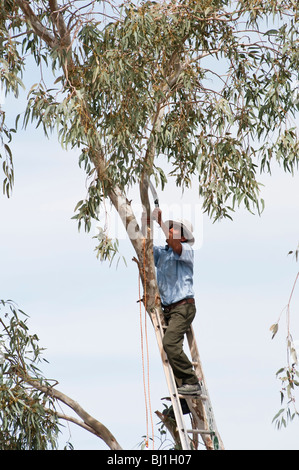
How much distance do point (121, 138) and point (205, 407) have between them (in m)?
2.43

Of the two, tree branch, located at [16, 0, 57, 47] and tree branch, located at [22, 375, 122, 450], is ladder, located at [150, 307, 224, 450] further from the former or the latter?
tree branch, located at [16, 0, 57, 47]

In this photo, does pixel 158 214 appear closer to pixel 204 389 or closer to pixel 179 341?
pixel 179 341

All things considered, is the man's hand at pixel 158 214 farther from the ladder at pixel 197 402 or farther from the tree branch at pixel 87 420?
the tree branch at pixel 87 420

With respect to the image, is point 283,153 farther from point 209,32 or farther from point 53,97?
point 53,97

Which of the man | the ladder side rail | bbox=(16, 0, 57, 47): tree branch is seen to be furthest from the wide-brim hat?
bbox=(16, 0, 57, 47): tree branch

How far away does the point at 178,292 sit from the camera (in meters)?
7.25

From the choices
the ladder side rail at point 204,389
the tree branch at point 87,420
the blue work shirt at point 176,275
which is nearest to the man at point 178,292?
the blue work shirt at point 176,275

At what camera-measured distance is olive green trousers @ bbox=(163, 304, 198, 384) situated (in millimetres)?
7090

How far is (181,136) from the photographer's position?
26.5 feet

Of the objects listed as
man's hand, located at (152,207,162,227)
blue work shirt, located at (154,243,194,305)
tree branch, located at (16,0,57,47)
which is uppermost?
tree branch, located at (16,0,57,47)

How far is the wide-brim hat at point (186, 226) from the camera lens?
23.9 ft

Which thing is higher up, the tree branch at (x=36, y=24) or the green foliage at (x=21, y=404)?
the tree branch at (x=36, y=24)

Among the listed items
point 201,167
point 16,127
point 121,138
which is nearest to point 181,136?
point 201,167

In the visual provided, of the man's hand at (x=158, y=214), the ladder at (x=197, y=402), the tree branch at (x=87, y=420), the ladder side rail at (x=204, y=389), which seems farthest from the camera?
the tree branch at (x=87, y=420)
